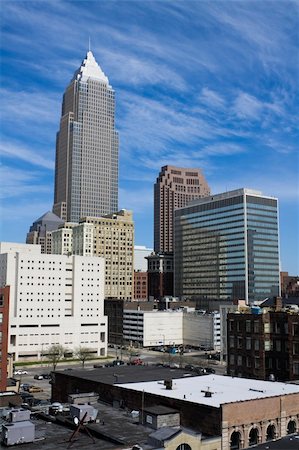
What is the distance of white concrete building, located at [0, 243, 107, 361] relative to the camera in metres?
175

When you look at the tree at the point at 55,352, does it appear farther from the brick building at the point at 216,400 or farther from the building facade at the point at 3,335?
the brick building at the point at 216,400

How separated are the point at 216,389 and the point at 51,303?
140457 millimetres

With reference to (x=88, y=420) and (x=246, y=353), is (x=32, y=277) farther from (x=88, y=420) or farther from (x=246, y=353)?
(x=88, y=420)

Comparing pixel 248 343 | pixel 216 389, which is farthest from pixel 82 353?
pixel 216 389

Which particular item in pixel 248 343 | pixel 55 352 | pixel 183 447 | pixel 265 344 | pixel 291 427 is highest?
pixel 265 344

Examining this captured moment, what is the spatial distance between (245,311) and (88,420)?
2104 inches

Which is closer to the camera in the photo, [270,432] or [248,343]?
[270,432]

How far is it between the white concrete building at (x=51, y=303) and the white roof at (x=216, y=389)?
123574 millimetres

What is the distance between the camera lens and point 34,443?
3675 cm

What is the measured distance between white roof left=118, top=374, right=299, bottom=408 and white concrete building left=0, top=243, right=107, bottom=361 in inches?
4865

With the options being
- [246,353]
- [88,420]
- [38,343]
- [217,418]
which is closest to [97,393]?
[88,420]

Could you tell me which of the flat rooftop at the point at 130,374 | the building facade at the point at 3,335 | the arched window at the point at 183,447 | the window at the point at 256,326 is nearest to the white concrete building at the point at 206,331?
the building facade at the point at 3,335

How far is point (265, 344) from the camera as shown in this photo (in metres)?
80.2

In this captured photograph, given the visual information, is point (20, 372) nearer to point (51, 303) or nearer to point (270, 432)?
point (51, 303)
